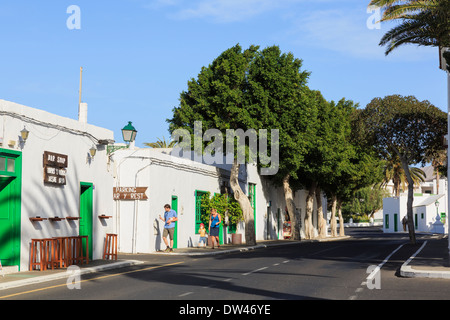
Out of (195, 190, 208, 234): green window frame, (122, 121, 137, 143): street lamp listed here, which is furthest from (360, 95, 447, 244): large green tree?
(122, 121, 137, 143): street lamp

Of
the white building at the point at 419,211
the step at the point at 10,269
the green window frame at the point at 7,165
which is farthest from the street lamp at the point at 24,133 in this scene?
the white building at the point at 419,211

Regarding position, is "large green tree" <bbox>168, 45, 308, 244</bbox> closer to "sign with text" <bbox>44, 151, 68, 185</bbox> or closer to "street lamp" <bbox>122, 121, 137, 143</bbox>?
"street lamp" <bbox>122, 121, 137, 143</bbox>

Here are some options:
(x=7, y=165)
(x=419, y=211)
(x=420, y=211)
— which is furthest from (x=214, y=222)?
(x=419, y=211)

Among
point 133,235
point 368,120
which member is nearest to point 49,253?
point 133,235

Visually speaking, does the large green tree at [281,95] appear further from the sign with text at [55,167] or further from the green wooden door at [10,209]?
the green wooden door at [10,209]

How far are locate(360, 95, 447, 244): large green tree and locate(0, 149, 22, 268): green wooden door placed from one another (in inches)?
889

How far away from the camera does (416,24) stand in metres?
22.1

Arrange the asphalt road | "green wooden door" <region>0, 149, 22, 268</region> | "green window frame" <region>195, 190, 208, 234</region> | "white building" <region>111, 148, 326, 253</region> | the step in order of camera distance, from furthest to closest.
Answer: "green window frame" <region>195, 190, 208, 234</region>
"white building" <region>111, 148, 326, 253</region>
"green wooden door" <region>0, 149, 22, 268</region>
the step
the asphalt road

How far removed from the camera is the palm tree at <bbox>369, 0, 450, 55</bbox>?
2056cm

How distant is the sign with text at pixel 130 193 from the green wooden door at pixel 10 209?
29.7 ft

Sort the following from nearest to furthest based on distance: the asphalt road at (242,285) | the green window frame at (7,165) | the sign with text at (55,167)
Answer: the asphalt road at (242,285) → the green window frame at (7,165) → the sign with text at (55,167)

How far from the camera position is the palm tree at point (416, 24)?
67.5 feet

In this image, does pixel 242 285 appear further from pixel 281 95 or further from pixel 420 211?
pixel 420 211
